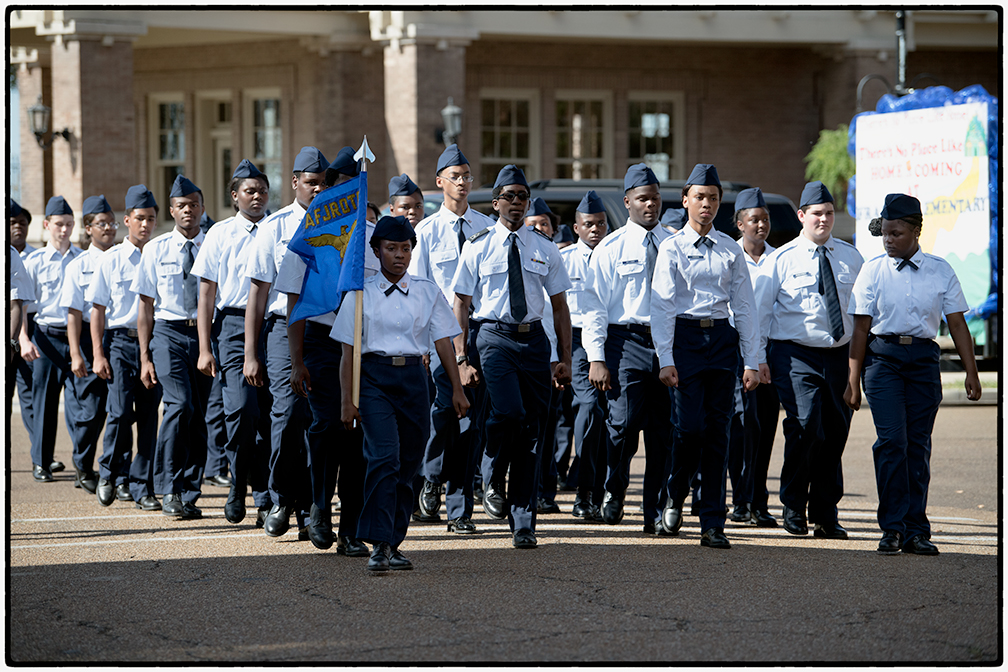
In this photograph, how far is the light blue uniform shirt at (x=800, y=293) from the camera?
7828mm

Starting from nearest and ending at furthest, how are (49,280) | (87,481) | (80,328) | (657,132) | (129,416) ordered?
(129,416), (87,481), (80,328), (49,280), (657,132)

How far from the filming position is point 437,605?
5957mm

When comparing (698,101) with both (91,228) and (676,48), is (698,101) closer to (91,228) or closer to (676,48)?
(676,48)

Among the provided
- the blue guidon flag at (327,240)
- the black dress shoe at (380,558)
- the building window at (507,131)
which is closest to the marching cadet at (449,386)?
the blue guidon flag at (327,240)

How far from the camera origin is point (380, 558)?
670 cm

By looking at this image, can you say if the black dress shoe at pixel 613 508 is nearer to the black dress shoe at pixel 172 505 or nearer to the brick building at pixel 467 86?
the black dress shoe at pixel 172 505

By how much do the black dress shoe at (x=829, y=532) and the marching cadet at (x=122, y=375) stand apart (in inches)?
170

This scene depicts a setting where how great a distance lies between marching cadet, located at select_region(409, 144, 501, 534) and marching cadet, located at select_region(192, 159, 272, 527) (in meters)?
1.01

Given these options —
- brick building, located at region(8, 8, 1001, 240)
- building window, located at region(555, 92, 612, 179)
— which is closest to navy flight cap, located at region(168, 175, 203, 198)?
brick building, located at region(8, 8, 1001, 240)

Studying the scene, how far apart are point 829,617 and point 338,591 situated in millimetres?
2211

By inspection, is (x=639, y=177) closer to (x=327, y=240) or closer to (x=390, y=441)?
(x=327, y=240)

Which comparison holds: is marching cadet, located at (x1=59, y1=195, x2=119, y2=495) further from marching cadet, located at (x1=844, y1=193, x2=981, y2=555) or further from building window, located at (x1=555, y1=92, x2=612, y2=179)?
building window, located at (x1=555, y1=92, x2=612, y2=179)

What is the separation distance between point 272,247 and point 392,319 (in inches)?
46.0

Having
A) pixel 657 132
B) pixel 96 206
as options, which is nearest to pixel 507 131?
pixel 657 132
